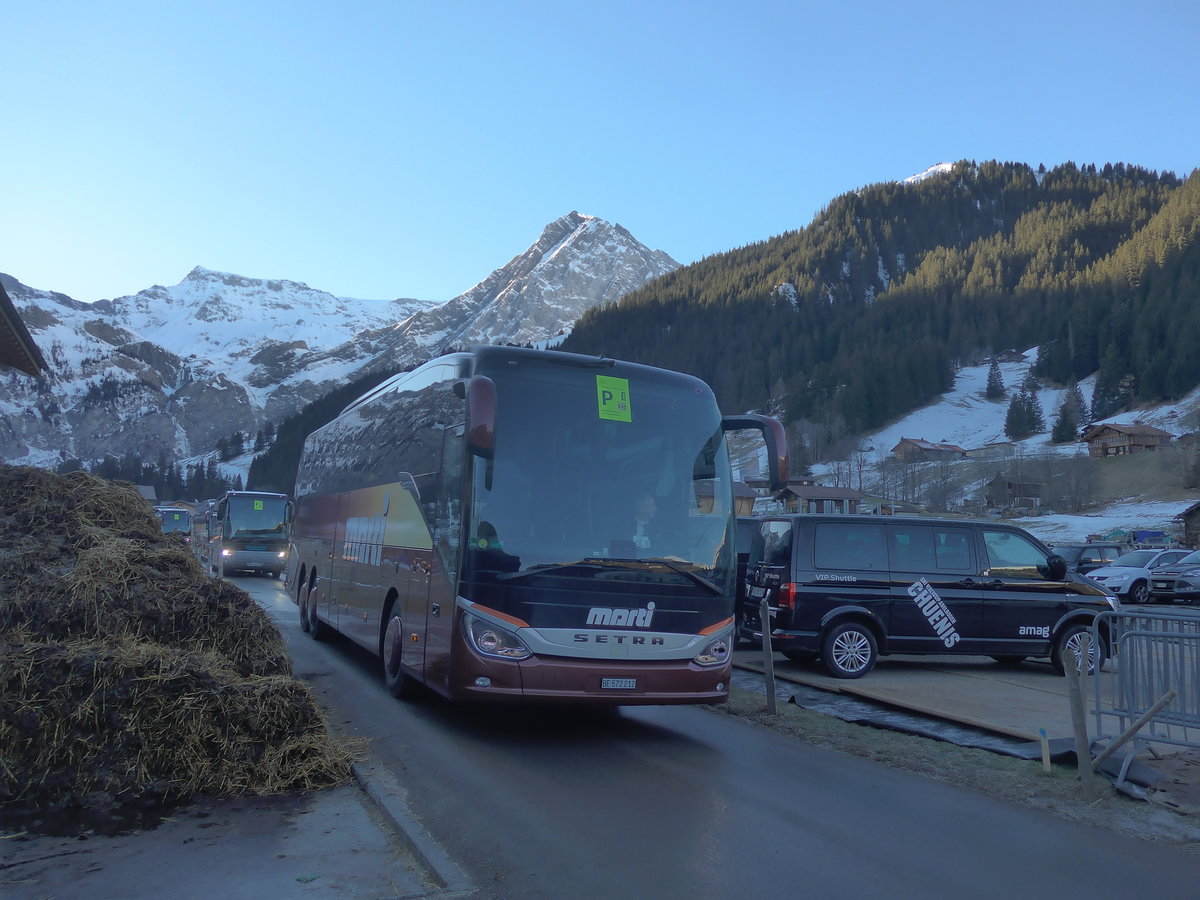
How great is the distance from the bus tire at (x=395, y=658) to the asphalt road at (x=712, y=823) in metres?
0.76

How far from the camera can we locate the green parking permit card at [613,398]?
8.30 metres

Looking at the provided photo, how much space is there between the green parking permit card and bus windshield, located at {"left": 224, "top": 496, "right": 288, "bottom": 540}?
2518 cm

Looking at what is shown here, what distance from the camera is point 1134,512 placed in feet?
234

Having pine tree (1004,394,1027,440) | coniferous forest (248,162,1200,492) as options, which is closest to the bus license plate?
coniferous forest (248,162,1200,492)

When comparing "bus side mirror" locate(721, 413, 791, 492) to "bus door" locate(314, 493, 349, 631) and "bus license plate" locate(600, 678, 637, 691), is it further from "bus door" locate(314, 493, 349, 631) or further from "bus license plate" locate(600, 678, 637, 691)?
"bus door" locate(314, 493, 349, 631)

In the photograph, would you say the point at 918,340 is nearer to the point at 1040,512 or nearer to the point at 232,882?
the point at 1040,512

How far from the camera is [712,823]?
5.60 metres

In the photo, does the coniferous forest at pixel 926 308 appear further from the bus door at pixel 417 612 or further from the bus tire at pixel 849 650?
the bus door at pixel 417 612

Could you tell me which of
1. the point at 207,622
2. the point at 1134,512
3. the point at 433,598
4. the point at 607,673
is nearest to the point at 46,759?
the point at 207,622

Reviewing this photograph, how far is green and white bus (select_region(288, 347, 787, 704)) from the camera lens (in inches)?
293

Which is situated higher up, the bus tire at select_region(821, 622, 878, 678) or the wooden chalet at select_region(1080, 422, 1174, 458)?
the wooden chalet at select_region(1080, 422, 1174, 458)

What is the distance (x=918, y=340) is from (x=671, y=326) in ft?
125

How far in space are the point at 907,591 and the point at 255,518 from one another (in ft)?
79.1

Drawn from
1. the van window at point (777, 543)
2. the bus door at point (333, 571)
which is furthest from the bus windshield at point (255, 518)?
the van window at point (777, 543)
